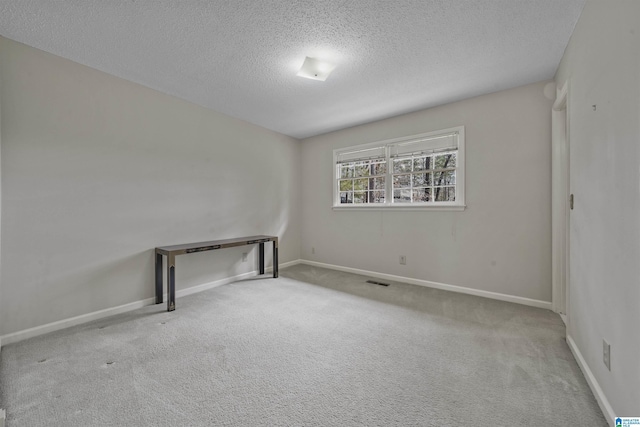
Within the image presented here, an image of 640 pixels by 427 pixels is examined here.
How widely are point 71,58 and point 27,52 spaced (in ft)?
0.93

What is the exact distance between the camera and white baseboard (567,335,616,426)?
1.34 m

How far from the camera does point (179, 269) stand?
3338mm

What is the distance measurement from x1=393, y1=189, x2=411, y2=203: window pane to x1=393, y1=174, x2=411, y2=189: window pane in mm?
90

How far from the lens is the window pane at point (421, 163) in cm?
374

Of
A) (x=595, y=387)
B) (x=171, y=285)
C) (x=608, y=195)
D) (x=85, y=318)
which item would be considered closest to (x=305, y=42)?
(x=608, y=195)

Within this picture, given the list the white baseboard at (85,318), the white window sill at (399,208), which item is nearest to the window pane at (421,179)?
the white window sill at (399,208)

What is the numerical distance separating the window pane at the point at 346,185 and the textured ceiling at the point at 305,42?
166 centimetres

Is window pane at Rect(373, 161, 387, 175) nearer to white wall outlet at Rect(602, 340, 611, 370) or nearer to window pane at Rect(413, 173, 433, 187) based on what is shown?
window pane at Rect(413, 173, 433, 187)

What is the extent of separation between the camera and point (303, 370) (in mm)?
1814

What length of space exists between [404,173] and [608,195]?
8.46 ft

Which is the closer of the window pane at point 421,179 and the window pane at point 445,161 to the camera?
the window pane at point 445,161

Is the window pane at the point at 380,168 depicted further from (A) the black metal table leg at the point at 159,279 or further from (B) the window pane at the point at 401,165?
(A) the black metal table leg at the point at 159,279

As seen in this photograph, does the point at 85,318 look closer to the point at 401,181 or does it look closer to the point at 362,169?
the point at 362,169

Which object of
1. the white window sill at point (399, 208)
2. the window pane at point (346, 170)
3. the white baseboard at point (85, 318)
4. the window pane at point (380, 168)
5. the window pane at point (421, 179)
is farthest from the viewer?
the window pane at point (346, 170)
